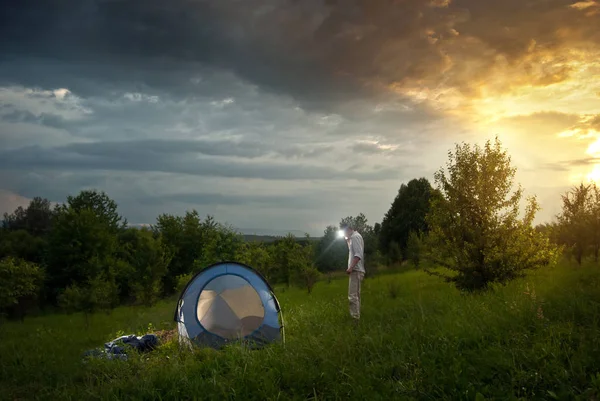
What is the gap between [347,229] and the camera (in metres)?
13.0

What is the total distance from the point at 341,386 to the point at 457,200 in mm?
10108

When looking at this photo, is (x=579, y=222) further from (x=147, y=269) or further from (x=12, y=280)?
(x=12, y=280)

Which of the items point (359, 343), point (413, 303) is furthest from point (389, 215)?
point (359, 343)

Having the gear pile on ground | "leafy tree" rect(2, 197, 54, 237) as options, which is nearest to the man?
the gear pile on ground

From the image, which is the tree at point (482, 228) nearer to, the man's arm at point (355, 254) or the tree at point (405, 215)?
the man's arm at point (355, 254)

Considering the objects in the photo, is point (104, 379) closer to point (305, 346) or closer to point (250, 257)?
point (305, 346)

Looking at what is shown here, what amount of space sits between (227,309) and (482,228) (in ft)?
28.1

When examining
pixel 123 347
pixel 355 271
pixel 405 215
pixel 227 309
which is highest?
pixel 405 215

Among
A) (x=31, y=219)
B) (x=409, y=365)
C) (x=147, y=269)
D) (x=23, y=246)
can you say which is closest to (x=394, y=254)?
(x=147, y=269)

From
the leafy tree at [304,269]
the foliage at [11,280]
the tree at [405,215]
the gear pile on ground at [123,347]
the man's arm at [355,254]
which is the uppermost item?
the tree at [405,215]

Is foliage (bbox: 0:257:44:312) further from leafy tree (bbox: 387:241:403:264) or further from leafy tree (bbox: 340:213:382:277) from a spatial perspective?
leafy tree (bbox: 387:241:403:264)

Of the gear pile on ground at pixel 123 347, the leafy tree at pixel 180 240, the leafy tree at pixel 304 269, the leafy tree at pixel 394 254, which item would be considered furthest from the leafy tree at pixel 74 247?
the gear pile on ground at pixel 123 347

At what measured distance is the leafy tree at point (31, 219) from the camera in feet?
225

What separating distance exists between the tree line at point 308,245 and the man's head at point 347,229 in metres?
0.67
